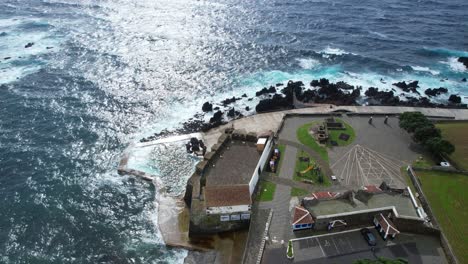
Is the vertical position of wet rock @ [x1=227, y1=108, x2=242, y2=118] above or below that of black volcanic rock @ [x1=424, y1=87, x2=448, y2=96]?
below

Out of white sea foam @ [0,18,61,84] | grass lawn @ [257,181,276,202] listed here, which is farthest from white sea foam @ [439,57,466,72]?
white sea foam @ [0,18,61,84]

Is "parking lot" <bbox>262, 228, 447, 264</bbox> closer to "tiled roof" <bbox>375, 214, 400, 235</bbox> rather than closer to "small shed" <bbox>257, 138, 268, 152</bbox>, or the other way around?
"tiled roof" <bbox>375, 214, 400, 235</bbox>

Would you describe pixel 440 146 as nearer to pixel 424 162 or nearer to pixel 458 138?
pixel 424 162

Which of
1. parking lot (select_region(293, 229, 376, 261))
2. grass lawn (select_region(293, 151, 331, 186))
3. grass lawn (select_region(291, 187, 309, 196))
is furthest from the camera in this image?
grass lawn (select_region(293, 151, 331, 186))

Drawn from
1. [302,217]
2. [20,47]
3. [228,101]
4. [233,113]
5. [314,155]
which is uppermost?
[314,155]

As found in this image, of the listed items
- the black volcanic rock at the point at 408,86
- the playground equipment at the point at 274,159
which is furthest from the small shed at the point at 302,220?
the black volcanic rock at the point at 408,86

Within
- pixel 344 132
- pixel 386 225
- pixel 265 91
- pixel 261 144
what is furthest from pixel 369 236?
pixel 265 91
